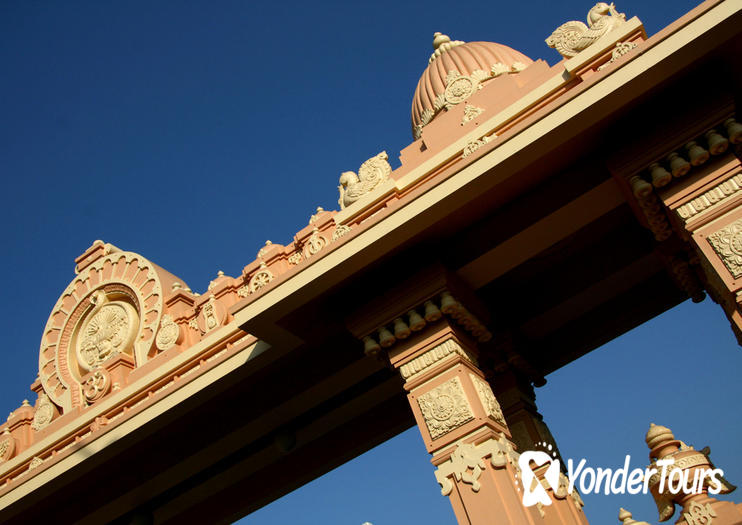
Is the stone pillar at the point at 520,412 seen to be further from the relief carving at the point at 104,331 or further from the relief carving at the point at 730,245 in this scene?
the relief carving at the point at 104,331

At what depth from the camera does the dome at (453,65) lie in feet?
30.1

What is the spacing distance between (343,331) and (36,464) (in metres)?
4.03

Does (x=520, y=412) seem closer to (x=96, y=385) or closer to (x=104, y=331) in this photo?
(x=96, y=385)

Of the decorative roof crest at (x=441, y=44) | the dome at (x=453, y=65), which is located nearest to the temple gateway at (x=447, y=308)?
the dome at (x=453, y=65)

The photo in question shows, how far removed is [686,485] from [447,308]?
2.20 metres

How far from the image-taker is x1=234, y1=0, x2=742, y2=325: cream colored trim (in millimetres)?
4555

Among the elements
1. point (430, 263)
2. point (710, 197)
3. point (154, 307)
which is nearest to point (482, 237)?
point (430, 263)

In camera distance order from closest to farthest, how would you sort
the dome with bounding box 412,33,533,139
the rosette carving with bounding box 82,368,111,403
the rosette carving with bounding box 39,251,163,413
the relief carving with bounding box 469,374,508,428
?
the relief carving with bounding box 469,374,508,428 < the rosette carving with bounding box 82,368,111,403 < the rosette carving with bounding box 39,251,163,413 < the dome with bounding box 412,33,533,139

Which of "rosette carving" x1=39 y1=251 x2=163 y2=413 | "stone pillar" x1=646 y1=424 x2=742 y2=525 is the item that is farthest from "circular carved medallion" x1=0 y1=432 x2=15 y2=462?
"stone pillar" x1=646 y1=424 x2=742 y2=525

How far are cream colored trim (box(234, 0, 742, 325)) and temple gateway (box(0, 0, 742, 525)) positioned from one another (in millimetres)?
16

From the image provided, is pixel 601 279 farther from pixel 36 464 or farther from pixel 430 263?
pixel 36 464

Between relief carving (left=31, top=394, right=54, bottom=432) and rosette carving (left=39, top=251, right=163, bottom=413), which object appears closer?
rosette carving (left=39, top=251, right=163, bottom=413)

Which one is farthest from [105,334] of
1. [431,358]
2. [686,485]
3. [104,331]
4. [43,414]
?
[686,485]

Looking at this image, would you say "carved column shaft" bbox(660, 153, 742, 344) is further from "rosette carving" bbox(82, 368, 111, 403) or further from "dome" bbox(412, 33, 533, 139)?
"rosette carving" bbox(82, 368, 111, 403)
